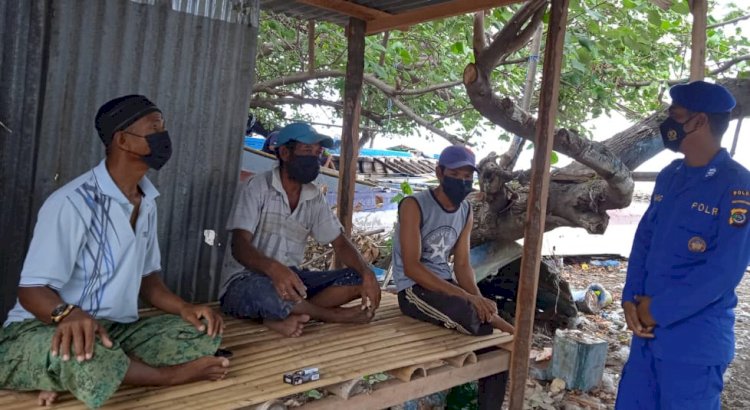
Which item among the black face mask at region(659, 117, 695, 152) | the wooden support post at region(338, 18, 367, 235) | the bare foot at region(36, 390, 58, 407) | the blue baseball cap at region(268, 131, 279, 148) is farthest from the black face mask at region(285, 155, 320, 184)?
the black face mask at region(659, 117, 695, 152)

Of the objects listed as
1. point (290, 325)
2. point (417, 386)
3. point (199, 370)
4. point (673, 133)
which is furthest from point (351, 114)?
point (199, 370)

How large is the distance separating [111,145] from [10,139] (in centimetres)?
67

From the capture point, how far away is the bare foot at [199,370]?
8.54 feet

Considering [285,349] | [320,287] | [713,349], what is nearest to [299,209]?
[320,287]

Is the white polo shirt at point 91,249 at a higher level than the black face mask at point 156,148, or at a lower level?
lower

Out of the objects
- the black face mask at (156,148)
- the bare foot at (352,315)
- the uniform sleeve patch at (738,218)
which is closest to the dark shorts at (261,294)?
the bare foot at (352,315)

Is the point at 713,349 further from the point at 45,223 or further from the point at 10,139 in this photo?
the point at 10,139

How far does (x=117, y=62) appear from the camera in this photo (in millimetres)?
3232

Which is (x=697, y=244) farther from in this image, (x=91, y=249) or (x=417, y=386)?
(x=91, y=249)

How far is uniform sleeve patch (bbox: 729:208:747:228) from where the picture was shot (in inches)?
108

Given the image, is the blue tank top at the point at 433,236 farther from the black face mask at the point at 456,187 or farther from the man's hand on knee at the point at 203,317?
the man's hand on knee at the point at 203,317

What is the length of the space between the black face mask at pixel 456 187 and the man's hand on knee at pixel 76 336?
224 cm

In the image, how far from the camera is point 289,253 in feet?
12.0

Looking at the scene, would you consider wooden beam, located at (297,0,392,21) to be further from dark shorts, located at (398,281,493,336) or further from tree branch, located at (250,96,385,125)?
tree branch, located at (250,96,385,125)
